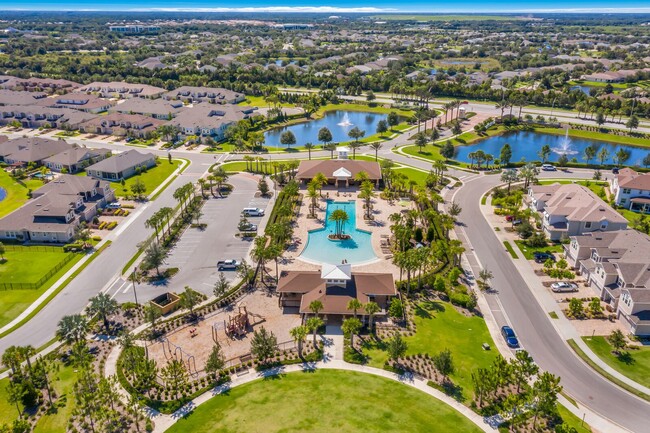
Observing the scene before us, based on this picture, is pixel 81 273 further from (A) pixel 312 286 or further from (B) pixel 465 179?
(B) pixel 465 179

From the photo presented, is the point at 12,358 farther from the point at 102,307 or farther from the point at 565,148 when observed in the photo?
the point at 565,148

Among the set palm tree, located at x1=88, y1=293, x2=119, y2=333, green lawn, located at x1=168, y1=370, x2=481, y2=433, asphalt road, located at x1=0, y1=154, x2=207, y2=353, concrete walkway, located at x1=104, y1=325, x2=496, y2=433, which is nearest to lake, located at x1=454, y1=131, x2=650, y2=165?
asphalt road, located at x1=0, y1=154, x2=207, y2=353

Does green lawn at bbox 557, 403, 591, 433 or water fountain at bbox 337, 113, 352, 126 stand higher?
water fountain at bbox 337, 113, 352, 126

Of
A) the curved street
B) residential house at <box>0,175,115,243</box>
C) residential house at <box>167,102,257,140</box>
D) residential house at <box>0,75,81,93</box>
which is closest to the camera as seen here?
the curved street

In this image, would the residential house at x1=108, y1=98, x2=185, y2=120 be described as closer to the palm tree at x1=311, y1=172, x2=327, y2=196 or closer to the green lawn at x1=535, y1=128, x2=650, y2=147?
the palm tree at x1=311, y1=172, x2=327, y2=196

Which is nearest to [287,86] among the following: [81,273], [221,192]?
[221,192]

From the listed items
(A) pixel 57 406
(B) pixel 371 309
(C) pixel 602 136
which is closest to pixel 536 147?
(C) pixel 602 136

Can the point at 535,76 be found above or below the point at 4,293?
above
